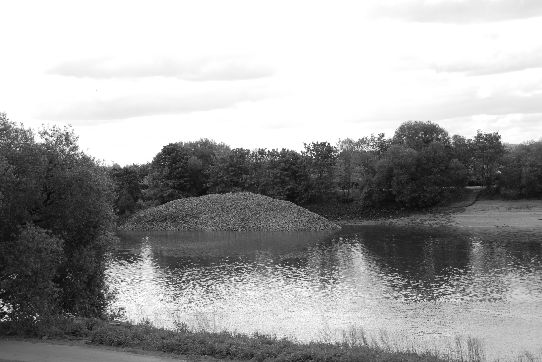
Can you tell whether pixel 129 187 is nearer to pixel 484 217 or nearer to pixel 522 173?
pixel 484 217

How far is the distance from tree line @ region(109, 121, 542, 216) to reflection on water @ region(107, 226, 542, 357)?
3032cm

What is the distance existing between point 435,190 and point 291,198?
27.3 metres

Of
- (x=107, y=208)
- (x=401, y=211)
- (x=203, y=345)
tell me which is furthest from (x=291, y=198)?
(x=203, y=345)

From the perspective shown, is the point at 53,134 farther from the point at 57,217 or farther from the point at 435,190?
the point at 435,190

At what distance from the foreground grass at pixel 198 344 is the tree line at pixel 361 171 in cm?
7929

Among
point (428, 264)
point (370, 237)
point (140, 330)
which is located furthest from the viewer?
point (370, 237)

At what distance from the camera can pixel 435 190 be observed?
9731 centimetres

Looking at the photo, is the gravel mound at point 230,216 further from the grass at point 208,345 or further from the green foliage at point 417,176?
the grass at point 208,345

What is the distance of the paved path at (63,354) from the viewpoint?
59.7ft

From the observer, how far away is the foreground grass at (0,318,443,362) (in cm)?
1834

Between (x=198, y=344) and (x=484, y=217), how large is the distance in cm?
7653

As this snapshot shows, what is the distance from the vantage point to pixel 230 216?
9094 centimetres

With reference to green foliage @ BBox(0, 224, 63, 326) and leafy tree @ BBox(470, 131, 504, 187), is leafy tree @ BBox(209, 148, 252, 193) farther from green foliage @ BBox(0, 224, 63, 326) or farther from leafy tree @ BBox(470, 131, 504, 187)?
green foliage @ BBox(0, 224, 63, 326)

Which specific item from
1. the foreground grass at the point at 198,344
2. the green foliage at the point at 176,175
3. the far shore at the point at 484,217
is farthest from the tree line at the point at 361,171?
the foreground grass at the point at 198,344
